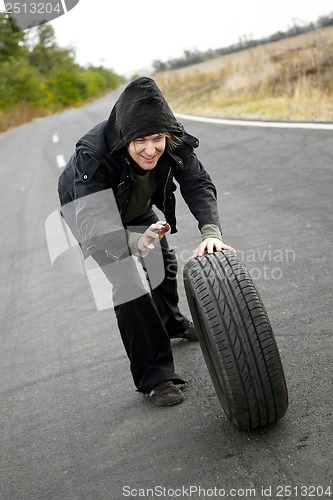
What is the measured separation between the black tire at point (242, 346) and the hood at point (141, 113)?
693mm

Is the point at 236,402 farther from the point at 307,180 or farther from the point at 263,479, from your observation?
the point at 307,180

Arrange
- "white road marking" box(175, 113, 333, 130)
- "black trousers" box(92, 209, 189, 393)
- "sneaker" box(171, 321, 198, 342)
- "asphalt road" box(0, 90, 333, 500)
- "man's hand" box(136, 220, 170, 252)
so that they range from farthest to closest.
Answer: "white road marking" box(175, 113, 333, 130)
"sneaker" box(171, 321, 198, 342)
"black trousers" box(92, 209, 189, 393)
"man's hand" box(136, 220, 170, 252)
"asphalt road" box(0, 90, 333, 500)

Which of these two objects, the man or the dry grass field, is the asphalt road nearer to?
the man

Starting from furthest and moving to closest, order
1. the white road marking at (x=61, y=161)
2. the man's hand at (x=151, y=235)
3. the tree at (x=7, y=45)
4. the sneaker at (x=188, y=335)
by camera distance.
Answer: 1. the tree at (x=7, y=45)
2. the white road marking at (x=61, y=161)
3. the sneaker at (x=188, y=335)
4. the man's hand at (x=151, y=235)

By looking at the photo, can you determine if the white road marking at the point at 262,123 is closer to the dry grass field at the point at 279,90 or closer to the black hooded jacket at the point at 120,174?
the dry grass field at the point at 279,90

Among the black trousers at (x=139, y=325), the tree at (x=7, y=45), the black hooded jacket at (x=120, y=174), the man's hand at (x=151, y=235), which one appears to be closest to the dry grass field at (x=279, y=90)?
the black hooded jacket at (x=120, y=174)

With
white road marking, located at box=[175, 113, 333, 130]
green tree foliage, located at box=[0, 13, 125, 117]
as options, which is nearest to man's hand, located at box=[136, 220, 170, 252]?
white road marking, located at box=[175, 113, 333, 130]

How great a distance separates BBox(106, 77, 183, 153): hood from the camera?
2.98 m

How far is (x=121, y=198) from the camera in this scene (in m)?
3.24

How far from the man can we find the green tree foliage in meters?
Answer: 47.1

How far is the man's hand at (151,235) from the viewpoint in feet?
9.50

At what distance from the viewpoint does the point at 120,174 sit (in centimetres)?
319

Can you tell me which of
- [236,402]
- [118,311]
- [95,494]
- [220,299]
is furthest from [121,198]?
[95,494]

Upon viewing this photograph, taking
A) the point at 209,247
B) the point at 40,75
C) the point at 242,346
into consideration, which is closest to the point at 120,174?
the point at 209,247
